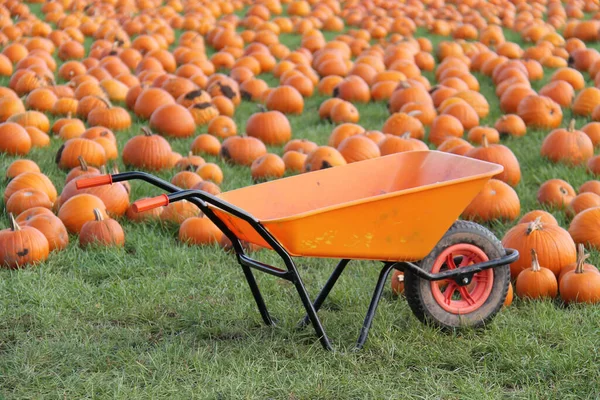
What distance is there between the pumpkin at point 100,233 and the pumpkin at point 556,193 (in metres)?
2.66

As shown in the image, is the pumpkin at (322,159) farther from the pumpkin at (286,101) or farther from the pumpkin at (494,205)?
the pumpkin at (286,101)

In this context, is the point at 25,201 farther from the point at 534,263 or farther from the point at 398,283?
the point at 534,263

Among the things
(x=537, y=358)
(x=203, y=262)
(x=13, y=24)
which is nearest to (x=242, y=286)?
(x=203, y=262)

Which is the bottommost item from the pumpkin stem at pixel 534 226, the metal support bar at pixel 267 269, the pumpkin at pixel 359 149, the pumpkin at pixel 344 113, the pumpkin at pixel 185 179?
the pumpkin at pixel 344 113

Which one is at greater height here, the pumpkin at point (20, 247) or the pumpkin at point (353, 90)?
the pumpkin at point (20, 247)

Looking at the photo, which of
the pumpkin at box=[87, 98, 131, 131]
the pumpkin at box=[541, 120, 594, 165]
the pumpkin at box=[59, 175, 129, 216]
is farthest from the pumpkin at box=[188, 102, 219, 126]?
the pumpkin at box=[541, 120, 594, 165]

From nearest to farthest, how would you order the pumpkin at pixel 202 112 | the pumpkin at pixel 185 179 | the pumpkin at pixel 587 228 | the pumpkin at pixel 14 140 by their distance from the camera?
the pumpkin at pixel 587 228 → the pumpkin at pixel 185 179 → the pumpkin at pixel 14 140 → the pumpkin at pixel 202 112

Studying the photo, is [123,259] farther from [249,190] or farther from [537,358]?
[537,358]

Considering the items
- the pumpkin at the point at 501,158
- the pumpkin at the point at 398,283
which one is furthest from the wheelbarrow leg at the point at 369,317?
the pumpkin at the point at 501,158

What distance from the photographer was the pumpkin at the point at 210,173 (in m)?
5.80

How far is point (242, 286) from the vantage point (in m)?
4.43

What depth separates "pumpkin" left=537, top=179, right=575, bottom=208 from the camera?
17.6 feet

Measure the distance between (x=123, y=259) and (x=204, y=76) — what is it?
4.28 metres

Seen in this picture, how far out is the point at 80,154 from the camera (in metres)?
6.11
